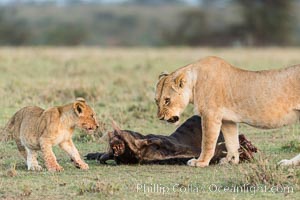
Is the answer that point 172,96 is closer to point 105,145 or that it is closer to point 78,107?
point 78,107

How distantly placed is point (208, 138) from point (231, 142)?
379 mm

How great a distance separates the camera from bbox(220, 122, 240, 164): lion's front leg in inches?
369

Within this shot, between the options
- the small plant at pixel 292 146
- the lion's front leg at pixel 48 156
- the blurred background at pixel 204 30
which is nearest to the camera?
the lion's front leg at pixel 48 156

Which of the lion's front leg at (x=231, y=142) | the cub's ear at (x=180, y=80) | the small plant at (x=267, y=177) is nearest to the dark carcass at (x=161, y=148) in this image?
the lion's front leg at (x=231, y=142)

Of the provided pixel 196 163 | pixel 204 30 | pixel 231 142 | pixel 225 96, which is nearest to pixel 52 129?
pixel 196 163

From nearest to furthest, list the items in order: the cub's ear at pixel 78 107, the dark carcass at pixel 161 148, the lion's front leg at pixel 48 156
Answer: the lion's front leg at pixel 48 156 → the cub's ear at pixel 78 107 → the dark carcass at pixel 161 148

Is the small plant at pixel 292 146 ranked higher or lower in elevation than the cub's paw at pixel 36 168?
higher

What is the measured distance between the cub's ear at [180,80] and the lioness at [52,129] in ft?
3.04

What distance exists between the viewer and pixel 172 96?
30.1ft

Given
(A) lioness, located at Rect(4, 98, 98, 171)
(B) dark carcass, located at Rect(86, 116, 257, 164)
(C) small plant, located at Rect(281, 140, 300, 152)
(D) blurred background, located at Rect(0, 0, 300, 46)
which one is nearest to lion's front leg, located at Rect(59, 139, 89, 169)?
(A) lioness, located at Rect(4, 98, 98, 171)

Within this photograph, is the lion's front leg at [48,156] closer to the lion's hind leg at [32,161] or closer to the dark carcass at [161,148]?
the lion's hind leg at [32,161]

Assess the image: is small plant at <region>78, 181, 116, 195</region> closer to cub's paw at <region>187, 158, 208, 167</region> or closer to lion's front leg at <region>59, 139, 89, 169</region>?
lion's front leg at <region>59, 139, 89, 169</region>

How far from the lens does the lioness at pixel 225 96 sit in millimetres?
9016

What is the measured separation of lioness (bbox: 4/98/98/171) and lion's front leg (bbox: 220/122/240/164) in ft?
4.62
